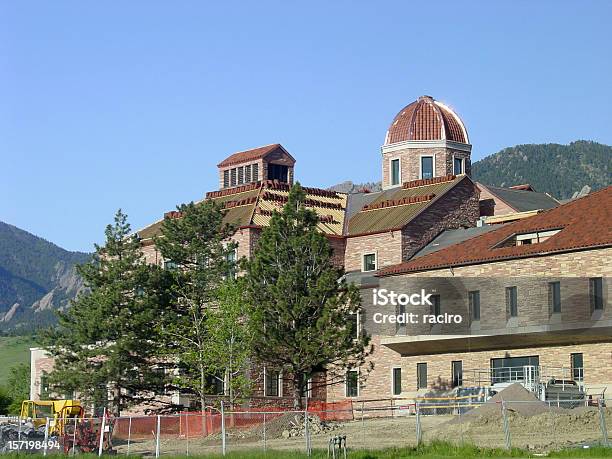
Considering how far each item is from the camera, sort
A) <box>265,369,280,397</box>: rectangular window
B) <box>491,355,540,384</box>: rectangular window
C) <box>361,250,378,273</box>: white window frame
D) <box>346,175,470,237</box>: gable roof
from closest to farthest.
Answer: <box>491,355,540,384</box>: rectangular window, <box>265,369,280,397</box>: rectangular window, <box>361,250,378,273</box>: white window frame, <box>346,175,470,237</box>: gable roof

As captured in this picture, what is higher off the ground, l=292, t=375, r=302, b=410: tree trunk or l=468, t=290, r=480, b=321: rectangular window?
l=468, t=290, r=480, b=321: rectangular window

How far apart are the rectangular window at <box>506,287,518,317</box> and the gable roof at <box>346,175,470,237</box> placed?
1466cm

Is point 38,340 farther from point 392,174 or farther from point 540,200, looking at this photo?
point 540,200

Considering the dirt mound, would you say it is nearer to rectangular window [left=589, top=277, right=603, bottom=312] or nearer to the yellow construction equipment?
rectangular window [left=589, top=277, right=603, bottom=312]

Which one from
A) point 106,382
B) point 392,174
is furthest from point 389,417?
point 392,174

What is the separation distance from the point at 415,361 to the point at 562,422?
855 inches

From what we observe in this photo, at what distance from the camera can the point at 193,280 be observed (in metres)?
71.0

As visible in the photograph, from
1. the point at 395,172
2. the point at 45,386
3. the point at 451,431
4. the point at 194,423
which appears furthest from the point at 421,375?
the point at 395,172

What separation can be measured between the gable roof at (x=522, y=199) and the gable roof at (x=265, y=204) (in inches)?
430

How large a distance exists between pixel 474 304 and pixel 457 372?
395 centimetres

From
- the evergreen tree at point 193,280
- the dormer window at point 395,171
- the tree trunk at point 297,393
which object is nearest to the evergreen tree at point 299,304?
the tree trunk at point 297,393

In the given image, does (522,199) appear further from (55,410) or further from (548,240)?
(55,410)

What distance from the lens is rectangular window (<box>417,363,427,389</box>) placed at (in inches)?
2751
